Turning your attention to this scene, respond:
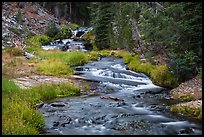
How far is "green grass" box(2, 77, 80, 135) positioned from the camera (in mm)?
11320

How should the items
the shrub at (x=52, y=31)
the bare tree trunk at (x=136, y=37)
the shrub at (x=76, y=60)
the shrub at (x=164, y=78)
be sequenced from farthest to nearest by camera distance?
the shrub at (x=52, y=31)
the bare tree trunk at (x=136, y=37)
the shrub at (x=76, y=60)
the shrub at (x=164, y=78)

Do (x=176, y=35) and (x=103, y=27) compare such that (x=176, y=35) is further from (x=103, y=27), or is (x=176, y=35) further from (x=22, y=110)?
(x=103, y=27)

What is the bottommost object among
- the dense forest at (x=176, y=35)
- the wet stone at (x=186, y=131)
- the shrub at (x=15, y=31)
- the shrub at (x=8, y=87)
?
the wet stone at (x=186, y=131)

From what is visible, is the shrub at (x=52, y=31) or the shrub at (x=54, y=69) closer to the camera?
the shrub at (x=54, y=69)

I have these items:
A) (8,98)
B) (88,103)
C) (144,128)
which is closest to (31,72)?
(88,103)

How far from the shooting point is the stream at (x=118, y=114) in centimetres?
1268

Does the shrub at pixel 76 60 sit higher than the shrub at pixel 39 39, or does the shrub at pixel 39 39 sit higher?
the shrub at pixel 39 39

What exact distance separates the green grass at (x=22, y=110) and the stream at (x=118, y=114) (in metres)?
0.52

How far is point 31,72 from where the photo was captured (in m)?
24.8

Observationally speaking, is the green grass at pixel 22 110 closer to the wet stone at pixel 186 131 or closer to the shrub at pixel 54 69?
the wet stone at pixel 186 131

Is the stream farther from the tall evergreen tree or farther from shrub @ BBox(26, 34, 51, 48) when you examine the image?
shrub @ BBox(26, 34, 51, 48)

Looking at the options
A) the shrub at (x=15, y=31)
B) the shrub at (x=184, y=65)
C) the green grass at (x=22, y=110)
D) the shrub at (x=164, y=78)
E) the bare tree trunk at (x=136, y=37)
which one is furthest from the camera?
the shrub at (x=15, y=31)

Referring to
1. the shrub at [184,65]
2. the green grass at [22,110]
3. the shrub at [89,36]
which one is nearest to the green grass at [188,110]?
the shrub at [184,65]

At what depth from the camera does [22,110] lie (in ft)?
42.0
